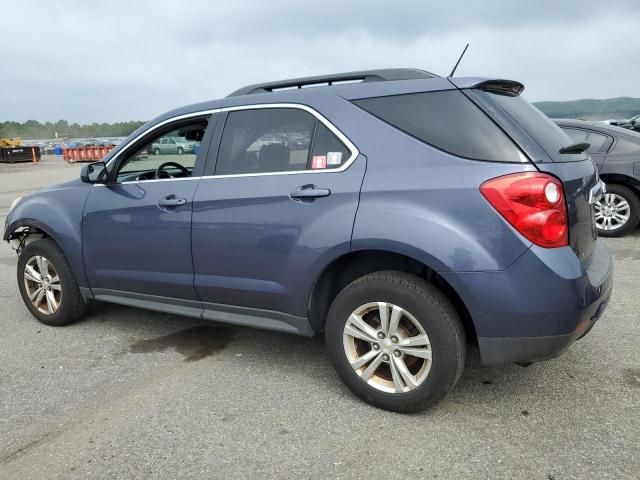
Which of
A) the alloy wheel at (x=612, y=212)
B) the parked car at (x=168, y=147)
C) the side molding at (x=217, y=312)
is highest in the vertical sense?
the parked car at (x=168, y=147)

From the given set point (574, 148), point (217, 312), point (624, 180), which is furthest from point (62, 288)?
point (624, 180)

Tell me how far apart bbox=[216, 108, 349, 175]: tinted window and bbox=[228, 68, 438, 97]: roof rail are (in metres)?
0.26

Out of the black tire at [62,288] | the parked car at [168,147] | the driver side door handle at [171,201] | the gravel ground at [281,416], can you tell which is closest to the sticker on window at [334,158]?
the driver side door handle at [171,201]

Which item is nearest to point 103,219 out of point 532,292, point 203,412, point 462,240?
point 203,412

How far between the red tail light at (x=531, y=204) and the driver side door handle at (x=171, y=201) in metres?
1.90

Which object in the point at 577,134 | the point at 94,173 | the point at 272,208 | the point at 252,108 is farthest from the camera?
the point at 577,134

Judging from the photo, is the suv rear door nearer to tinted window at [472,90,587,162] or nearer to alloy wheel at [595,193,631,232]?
tinted window at [472,90,587,162]

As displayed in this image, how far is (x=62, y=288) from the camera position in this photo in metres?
4.15

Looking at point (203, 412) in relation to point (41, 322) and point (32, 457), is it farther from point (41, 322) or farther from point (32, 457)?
point (41, 322)

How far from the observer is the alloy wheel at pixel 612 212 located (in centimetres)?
692

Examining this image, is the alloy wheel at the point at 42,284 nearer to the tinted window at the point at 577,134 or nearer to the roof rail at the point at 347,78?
the roof rail at the point at 347,78

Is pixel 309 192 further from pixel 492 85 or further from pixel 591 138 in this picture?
pixel 591 138

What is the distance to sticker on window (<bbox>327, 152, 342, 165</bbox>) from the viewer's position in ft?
9.54

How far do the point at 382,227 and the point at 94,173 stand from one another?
234 centimetres
